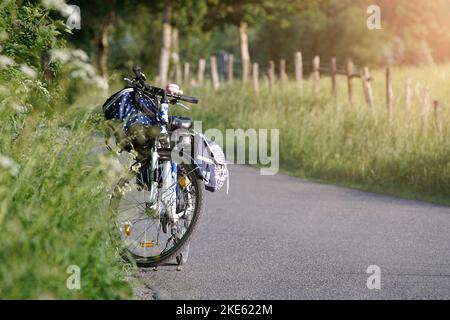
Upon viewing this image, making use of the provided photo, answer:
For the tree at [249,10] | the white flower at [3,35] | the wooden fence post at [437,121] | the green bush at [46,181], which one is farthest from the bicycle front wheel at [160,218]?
the tree at [249,10]

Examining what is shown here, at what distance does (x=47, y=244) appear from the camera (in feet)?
19.4

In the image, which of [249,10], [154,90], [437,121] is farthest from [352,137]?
[249,10]

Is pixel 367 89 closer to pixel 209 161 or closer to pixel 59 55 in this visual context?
pixel 209 161

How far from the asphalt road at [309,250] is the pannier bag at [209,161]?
2.26 feet

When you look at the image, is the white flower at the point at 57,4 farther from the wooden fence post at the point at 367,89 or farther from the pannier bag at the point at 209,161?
the wooden fence post at the point at 367,89

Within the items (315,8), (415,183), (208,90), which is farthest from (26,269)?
(315,8)

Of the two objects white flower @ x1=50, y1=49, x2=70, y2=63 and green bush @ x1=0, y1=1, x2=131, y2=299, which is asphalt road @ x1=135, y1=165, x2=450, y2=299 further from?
white flower @ x1=50, y1=49, x2=70, y2=63

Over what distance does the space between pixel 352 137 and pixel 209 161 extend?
12.4 m

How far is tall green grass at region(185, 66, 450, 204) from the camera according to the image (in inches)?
669

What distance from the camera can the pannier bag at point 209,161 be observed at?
8.41m

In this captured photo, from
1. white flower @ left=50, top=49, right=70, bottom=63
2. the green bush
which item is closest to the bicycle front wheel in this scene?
the green bush

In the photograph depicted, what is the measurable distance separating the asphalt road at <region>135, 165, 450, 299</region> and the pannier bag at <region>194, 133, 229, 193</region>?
2.26ft
